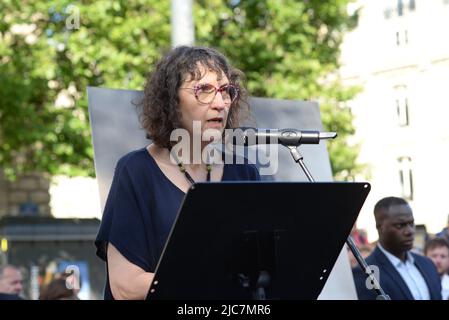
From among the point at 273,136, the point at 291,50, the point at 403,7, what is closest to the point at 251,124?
the point at 273,136

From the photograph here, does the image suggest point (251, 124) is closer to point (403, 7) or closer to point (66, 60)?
point (403, 7)

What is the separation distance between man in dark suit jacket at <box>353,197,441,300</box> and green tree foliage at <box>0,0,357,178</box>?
1090 cm

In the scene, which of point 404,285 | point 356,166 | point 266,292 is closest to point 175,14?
point 404,285

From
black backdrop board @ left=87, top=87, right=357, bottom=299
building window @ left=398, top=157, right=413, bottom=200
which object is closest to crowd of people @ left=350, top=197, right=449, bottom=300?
black backdrop board @ left=87, top=87, right=357, bottom=299

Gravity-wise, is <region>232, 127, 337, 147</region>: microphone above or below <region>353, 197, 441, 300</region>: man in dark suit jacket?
above

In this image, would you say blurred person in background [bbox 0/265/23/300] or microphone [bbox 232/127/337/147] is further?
blurred person in background [bbox 0/265/23/300]

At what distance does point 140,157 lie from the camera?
3.19 metres

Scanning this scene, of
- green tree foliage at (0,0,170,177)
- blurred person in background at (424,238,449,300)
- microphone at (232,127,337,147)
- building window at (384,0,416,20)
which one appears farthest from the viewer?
green tree foliage at (0,0,170,177)

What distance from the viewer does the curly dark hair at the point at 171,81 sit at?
10.7ft

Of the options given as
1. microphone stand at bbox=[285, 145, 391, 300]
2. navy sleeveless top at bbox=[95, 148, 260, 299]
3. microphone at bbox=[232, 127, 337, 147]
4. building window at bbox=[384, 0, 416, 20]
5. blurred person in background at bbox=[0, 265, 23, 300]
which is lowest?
blurred person in background at bbox=[0, 265, 23, 300]

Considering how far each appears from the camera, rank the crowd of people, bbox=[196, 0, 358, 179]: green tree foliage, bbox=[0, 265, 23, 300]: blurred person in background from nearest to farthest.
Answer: the crowd of people → bbox=[0, 265, 23, 300]: blurred person in background → bbox=[196, 0, 358, 179]: green tree foliage

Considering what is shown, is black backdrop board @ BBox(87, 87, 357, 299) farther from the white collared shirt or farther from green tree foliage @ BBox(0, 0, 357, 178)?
green tree foliage @ BBox(0, 0, 357, 178)

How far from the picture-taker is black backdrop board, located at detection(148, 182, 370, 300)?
8.66 ft

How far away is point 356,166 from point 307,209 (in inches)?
663
